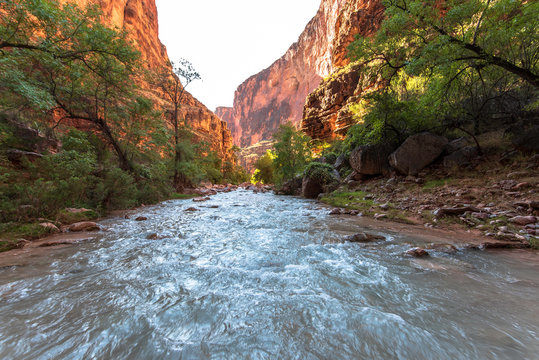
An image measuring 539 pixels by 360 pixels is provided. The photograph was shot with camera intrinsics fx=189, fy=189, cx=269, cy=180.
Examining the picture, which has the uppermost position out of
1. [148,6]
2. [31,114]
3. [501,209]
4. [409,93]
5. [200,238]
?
[148,6]

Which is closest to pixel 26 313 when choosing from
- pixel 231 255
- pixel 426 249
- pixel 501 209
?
pixel 231 255

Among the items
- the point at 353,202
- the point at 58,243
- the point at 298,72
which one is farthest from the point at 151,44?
the point at 353,202

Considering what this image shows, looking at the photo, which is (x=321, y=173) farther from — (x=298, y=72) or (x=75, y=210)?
(x=298, y=72)

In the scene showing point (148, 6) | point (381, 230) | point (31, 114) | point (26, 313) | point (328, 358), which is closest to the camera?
point (328, 358)

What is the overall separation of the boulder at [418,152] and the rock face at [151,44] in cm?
3063

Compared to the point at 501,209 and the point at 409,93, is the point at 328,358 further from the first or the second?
the point at 409,93

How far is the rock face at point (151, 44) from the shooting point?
122 ft

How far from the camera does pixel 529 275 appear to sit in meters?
2.41

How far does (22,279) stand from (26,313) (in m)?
1.01

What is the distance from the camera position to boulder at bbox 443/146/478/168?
720 centimetres

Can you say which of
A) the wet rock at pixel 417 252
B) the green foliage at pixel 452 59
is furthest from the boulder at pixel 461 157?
the wet rock at pixel 417 252

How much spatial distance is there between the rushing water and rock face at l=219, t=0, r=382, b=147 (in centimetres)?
2181

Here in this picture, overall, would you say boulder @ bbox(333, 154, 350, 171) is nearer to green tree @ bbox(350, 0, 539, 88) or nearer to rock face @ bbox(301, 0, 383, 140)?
green tree @ bbox(350, 0, 539, 88)

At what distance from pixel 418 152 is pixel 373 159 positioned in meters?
2.15
